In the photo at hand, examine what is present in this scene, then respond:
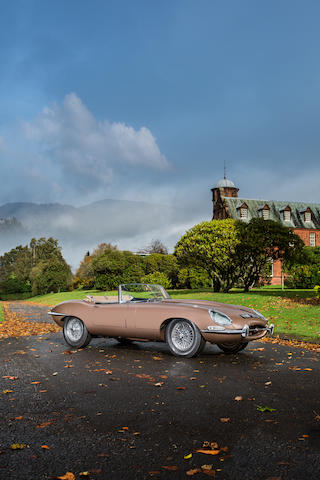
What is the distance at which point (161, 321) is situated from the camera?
7.62m

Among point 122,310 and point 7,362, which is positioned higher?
point 122,310

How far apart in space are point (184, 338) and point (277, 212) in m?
58.9

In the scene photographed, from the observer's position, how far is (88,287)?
182 feet

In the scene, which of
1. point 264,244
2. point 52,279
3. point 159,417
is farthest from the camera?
point 52,279

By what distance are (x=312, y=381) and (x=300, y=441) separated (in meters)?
2.39

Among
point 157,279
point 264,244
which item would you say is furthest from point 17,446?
point 157,279

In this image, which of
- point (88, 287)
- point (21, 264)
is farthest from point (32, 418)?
point (21, 264)

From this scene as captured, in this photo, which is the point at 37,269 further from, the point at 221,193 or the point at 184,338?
the point at 184,338

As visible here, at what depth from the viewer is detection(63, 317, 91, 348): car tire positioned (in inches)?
343

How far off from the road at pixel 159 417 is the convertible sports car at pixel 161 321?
15.5 inches

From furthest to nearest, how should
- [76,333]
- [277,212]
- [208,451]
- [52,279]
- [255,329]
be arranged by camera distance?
1. [277,212]
2. [52,279]
3. [76,333]
4. [255,329]
5. [208,451]

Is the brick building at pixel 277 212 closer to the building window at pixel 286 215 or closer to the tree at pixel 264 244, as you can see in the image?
the building window at pixel 286 215

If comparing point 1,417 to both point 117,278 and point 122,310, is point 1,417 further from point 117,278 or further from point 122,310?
point 117,278

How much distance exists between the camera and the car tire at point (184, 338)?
7.34m
